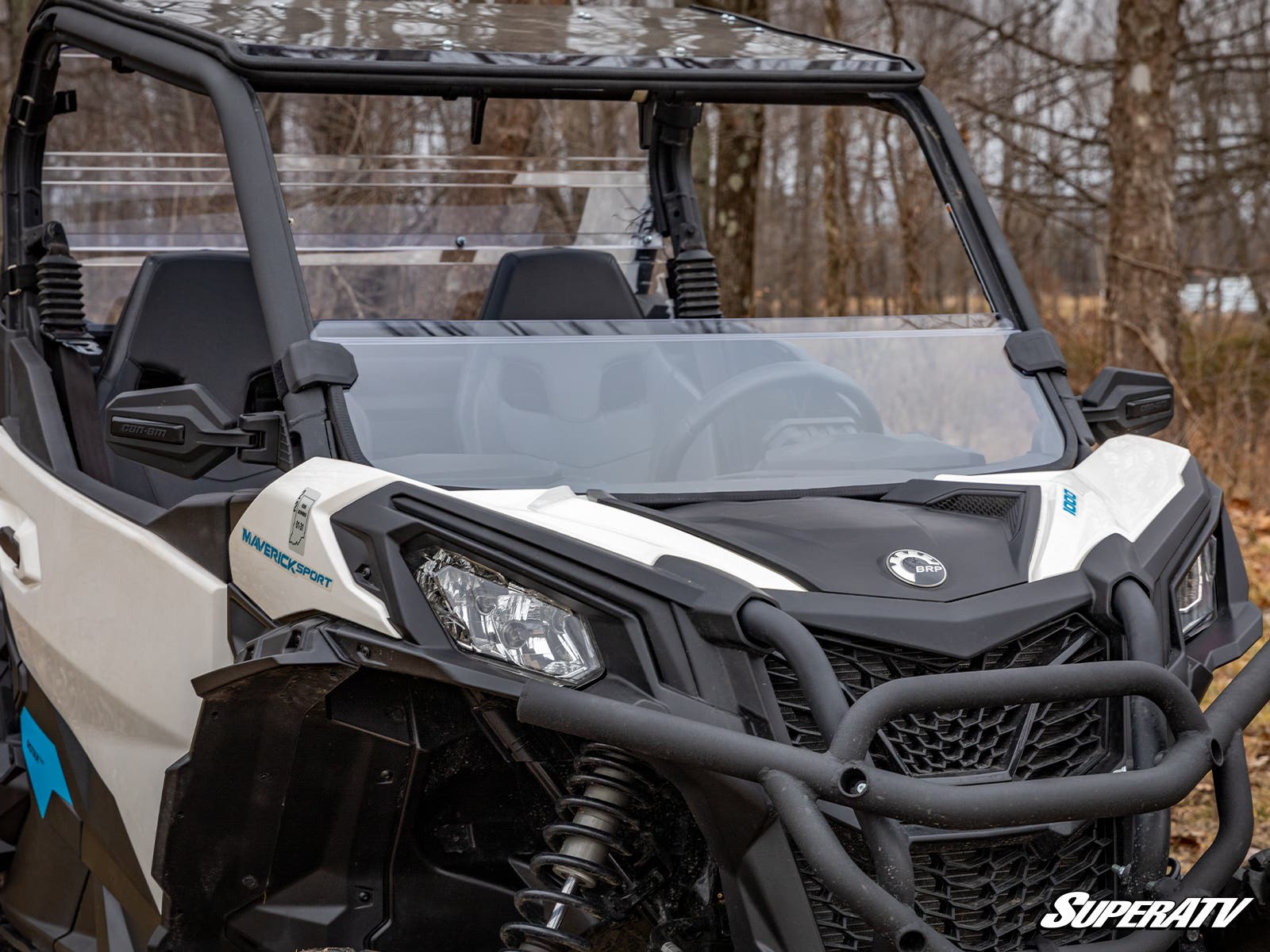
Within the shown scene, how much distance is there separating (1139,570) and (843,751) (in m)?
0.69

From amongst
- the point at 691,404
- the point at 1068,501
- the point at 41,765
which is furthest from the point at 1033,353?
the point at 41,765

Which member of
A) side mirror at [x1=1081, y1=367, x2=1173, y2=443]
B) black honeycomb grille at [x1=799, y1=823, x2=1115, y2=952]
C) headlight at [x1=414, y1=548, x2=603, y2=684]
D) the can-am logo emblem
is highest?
side mirror at [x1=1081, y1=367, x2=1173, y2=443]

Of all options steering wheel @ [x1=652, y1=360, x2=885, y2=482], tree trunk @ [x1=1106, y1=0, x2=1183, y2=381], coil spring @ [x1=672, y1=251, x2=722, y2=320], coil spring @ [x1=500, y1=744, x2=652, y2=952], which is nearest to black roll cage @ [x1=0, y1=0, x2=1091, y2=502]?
steering wheel @ [x1=652, y1=360, x2=885, y2=482]

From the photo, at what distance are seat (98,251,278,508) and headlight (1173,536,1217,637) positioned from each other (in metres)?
2.18

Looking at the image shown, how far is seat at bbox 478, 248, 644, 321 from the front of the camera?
151 inches

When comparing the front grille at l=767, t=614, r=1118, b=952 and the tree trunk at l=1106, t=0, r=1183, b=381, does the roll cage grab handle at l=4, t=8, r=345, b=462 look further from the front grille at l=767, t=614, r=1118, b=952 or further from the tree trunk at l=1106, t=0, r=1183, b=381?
the tree trunk at l=1106, t=0, r=1183, b=381

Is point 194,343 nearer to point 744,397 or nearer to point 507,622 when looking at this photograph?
point 744,397

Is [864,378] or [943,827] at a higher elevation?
[864,378]

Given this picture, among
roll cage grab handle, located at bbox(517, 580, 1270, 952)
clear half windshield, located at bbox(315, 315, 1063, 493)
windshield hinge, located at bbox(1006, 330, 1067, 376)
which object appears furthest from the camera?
windshield hinge, located at bbox(1006, 330, 1067, 376)

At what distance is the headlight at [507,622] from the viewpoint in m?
2.05

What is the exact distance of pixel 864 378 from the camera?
9.52 ft

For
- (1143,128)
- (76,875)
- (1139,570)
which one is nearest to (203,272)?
(76,875)

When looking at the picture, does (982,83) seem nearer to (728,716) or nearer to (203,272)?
(203,272)

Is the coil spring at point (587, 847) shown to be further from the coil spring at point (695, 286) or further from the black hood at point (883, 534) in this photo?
the coil spring at point (695, 286)
